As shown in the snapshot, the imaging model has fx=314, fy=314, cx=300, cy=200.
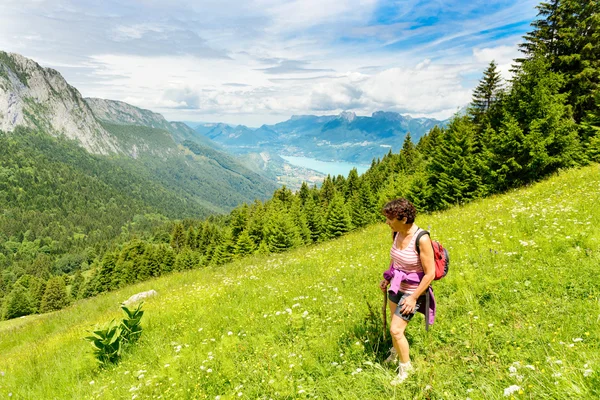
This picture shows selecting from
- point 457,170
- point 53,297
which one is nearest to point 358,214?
point 457,170

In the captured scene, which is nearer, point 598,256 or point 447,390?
point 447,390

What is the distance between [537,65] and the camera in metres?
21.7

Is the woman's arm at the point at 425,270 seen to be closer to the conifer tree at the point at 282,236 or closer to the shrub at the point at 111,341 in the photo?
the shrub at the point at 111,341

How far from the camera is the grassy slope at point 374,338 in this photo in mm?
3754

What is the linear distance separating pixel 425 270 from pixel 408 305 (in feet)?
1.59

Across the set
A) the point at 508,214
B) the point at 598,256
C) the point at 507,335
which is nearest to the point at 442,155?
the point at 508,214

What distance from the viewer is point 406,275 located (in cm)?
414

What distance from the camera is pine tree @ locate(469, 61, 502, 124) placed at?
35688 mm

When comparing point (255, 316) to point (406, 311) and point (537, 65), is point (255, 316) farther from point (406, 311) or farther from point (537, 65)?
point (537, 65)

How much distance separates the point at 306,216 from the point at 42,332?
45.2m

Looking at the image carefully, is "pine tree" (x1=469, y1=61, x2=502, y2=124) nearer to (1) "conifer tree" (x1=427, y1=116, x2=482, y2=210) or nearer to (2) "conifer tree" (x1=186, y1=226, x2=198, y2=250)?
(1) "conifer tree" (x1=427, y1=116, x2=482, y2=210)

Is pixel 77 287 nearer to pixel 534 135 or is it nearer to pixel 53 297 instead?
pixel 53 297

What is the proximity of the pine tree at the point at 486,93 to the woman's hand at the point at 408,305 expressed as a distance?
37.5 metres

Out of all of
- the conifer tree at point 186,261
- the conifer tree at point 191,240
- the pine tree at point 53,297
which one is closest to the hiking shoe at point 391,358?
the conifer tree at point 186,261
